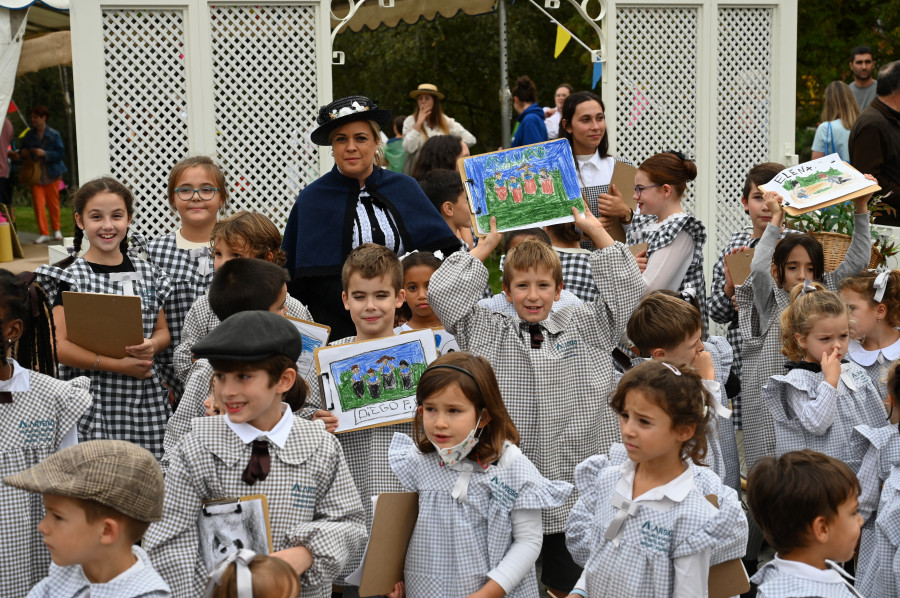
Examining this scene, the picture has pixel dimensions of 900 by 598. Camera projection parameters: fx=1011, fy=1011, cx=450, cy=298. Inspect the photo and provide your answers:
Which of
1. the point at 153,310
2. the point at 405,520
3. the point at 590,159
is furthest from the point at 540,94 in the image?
the point at 405,520

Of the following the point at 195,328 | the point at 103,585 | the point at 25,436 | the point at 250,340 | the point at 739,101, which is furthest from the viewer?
the point at 739,101

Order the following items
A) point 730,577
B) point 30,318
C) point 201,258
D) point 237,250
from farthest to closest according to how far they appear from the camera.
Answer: point 201,258 → point 237,250 → point 30,318 → point 730,577

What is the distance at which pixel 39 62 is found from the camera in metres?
14.0

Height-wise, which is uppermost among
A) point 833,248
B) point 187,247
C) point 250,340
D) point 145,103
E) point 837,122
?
point 145,103

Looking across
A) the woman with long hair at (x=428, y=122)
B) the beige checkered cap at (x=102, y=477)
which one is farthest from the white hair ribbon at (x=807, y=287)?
the woman with long hair at (x=428, y=122)

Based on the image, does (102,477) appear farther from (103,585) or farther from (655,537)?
(655,537)

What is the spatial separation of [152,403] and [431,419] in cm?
208

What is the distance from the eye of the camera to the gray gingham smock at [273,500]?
134 inches

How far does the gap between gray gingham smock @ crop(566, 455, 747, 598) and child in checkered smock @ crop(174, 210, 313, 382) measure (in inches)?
76.5

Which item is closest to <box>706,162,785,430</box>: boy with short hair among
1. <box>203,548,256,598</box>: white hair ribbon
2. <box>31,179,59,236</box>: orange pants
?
<box>203,548,256,598</box>: white hair ribbon

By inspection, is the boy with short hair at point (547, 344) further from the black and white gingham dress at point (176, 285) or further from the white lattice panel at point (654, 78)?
the white lattice panel at point (654, 78)

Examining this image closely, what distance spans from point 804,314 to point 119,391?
3.48 metres

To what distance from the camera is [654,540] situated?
11.5 feet

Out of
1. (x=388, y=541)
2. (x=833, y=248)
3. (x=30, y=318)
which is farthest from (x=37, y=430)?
(x=833, y=248)
